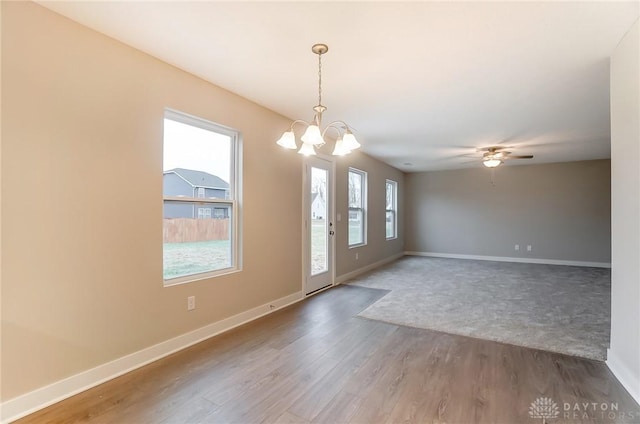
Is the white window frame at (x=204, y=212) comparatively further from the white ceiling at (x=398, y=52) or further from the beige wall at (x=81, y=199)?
the white ceiling at (x=398, y=52)

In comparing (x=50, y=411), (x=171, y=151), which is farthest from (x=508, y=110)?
(x=50, y=411)

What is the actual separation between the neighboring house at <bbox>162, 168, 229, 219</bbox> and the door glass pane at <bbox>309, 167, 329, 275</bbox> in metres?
1.59

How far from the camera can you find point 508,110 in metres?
3.70

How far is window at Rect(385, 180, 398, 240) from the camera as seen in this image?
794 centimetres

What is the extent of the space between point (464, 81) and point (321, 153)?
2320mm

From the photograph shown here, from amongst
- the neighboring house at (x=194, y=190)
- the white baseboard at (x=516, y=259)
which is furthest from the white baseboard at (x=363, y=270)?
the neighboring house at (x=194, y=190)

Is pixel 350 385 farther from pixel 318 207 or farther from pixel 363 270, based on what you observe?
pixel 363 270

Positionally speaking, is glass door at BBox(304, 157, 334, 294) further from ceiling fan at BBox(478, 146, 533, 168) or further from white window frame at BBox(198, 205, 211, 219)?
ceiling fan at BBox(478, 146, 533, 168)

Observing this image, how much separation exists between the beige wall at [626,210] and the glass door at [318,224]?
3194 millimetres

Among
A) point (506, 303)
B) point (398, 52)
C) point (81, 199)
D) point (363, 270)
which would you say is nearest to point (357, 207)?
point (363, 270)

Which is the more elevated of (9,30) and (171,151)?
(9,30)

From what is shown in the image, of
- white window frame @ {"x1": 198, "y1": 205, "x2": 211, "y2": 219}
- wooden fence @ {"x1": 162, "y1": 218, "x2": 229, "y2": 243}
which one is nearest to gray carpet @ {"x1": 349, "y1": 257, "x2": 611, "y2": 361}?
wooden fence @ {"x1": 162, "y1": 218, "x2": 229, "y2": 243}

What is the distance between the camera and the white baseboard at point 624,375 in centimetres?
201

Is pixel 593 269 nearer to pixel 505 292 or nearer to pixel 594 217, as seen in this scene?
pixel 594 217
